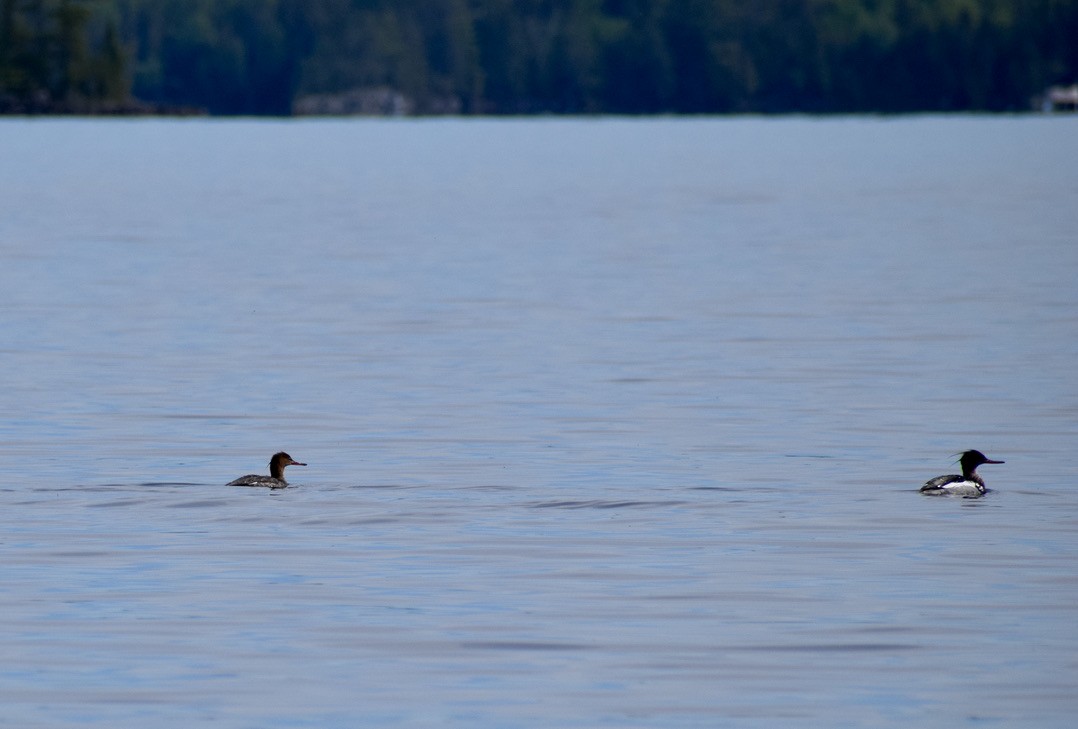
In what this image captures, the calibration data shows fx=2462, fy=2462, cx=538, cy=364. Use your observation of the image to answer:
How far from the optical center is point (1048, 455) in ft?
65.5

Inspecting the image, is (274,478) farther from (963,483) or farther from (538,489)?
(963,483)

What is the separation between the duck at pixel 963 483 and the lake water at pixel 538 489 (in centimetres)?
12

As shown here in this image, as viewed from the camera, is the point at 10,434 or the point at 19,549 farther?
the point at 10,434

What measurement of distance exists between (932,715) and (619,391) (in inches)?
513

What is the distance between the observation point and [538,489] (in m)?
17.9

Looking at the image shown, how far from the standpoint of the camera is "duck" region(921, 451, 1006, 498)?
17.4 meters

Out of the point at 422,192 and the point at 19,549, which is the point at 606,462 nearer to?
the point at 19,549

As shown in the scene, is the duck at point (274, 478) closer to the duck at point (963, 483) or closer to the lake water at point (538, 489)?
the lake water at point (538, 489)

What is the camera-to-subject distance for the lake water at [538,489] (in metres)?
12.1

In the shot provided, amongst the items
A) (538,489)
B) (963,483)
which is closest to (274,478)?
(538,489)

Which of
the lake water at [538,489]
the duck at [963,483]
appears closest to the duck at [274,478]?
the lake water at [538,489]

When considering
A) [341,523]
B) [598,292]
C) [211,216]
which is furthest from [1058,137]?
[341,523]

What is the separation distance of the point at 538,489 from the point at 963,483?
120 inches

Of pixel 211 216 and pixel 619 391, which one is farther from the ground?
pixel 211 216
